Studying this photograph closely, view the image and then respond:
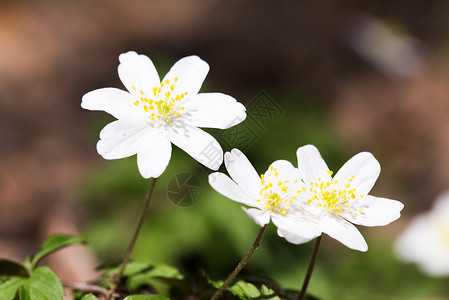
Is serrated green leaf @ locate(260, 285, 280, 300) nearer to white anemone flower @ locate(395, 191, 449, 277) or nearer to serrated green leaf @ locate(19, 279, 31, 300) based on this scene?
serrated green leaf @ locate(19, 279, 31, 300)

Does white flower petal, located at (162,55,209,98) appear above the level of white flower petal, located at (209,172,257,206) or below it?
above

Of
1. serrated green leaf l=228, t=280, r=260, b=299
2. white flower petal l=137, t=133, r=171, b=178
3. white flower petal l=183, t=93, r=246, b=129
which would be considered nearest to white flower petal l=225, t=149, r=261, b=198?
white flower petal l=183, t=93, r=246, b=129

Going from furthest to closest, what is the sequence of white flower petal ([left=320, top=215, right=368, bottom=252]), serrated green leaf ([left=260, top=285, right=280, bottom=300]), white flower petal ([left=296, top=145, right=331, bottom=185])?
white flower petal ([left=296, top=145, right=331, bottom=185]) → serrated green leaf ([left=260, top=285, right=280, bottom=300]) → white flower petal ([left=320, top=215, right=368, bottom=252])

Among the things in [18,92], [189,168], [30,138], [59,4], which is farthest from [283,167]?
[59,4]

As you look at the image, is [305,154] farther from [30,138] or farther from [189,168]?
[30,138]

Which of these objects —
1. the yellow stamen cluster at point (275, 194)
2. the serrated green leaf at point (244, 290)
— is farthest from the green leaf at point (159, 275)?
the yellow stamen cluster at point (275, 194)

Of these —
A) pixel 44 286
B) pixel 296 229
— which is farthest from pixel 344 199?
pixel 44 286

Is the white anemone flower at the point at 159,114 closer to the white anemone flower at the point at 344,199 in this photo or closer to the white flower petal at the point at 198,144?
the white flower petal at the point at 198,144
